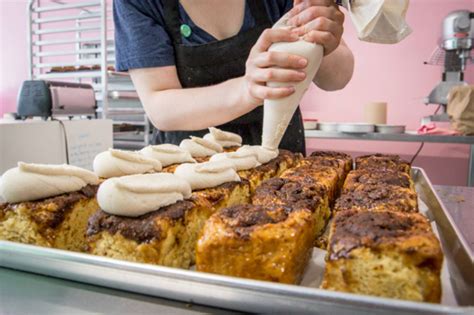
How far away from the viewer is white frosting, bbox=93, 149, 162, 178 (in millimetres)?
1372

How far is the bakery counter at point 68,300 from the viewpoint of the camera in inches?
30.7

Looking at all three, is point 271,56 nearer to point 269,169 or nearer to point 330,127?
point 269,169

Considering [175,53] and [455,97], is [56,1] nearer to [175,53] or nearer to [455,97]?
[175,53]

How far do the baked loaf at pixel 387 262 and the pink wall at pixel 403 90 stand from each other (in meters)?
4.15

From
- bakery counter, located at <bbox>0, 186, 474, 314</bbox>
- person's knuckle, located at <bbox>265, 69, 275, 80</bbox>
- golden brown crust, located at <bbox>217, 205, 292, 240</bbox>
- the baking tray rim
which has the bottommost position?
bakery counter, located at <bbox>0, 186, 474, 314</bbox>

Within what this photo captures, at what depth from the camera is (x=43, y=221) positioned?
3.54ft

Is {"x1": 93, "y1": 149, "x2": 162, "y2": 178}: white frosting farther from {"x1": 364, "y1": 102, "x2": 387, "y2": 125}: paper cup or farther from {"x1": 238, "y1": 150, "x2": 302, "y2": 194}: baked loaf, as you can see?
{"x1": 364, "y1": 102, "x2": 387, "y2": 125}: paper cup

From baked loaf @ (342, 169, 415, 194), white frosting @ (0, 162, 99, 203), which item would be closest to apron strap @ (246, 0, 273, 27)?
baked loaf @ (342, 169, 415, 194)

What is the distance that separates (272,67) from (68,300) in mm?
948

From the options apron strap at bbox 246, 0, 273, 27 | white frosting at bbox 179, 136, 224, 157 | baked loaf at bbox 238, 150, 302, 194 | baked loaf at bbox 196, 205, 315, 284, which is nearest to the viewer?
baked loaf at bbox 196, 205, 315, 284

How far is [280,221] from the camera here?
946 mm

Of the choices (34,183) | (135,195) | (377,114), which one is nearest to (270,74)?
(135,195)

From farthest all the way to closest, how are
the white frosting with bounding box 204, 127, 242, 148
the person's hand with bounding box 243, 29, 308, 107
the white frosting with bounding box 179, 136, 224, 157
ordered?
the white frosting with bounding box 204, 127, 242, 148, the white frosting with bounding box 179, 136, 224, 157, the person's hand with bounding box 243, 29, 308, 107

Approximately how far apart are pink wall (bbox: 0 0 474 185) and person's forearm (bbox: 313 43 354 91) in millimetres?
2641
